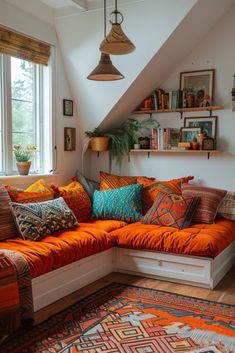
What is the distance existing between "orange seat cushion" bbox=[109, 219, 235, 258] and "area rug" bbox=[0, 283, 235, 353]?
1.38ft

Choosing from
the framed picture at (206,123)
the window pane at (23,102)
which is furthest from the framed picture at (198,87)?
the window pane at (23,102)

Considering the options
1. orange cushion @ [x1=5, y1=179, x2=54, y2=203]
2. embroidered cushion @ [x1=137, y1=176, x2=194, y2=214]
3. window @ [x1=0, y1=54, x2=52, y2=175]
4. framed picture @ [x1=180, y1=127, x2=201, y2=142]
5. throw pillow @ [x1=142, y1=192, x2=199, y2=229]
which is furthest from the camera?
framed picture @ [x1=180, y1=127, x2=201, y2=142]

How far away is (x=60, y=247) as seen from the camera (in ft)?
9.02

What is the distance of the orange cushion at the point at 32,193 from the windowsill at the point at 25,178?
13cm

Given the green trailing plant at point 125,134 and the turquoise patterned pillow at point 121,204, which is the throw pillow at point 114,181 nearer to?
the turquoise patterned pillow at point 121,204

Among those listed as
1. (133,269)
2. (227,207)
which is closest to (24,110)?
(133,269)

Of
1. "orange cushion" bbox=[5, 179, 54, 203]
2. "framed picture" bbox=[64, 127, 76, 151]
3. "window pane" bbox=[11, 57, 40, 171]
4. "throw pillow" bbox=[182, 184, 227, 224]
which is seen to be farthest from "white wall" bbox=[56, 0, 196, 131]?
"throw pillow" bbox=[182, 184, 227, 224]

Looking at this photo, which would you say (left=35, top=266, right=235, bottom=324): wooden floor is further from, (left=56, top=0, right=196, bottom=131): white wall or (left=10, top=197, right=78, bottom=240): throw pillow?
(left=56, top=0, right=196, bottom=131): white wall

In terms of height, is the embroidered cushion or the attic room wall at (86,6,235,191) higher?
the attic room wall at (86,6,235,191)

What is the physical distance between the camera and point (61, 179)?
430 cm

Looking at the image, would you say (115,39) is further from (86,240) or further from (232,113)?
(232,113)

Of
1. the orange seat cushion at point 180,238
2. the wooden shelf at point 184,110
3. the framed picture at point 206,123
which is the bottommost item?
the orange seat cushion at point 180,238

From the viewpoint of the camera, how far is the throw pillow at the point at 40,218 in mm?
2893

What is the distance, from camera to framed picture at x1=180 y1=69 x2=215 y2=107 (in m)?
4.03
